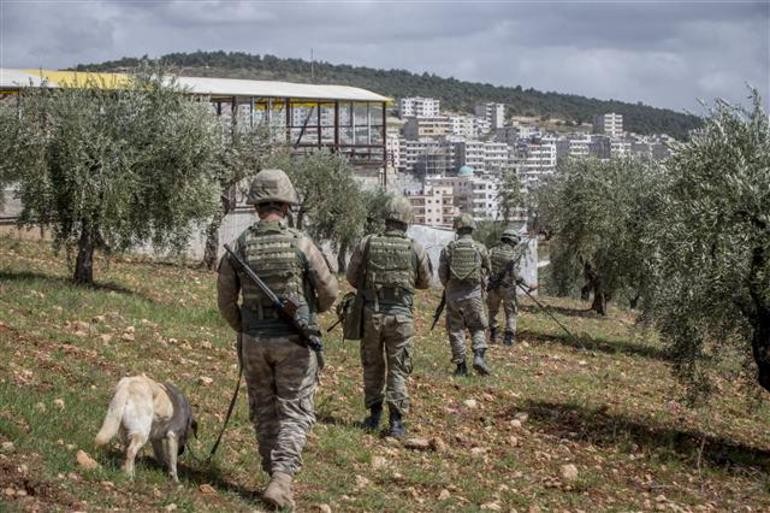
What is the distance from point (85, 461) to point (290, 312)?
171 cm

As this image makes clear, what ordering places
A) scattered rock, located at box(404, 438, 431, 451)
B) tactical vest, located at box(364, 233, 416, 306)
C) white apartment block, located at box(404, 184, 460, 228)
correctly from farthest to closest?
white apartment block, located at box(404, 184, 460, 228)
tactical vest, located at box(364, 233, 416, 306)
scattered rock, located at box(404, 438, 431, 451)

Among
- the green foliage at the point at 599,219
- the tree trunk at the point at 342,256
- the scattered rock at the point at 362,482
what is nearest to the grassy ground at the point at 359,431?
the scattered rock at the point at 362,482

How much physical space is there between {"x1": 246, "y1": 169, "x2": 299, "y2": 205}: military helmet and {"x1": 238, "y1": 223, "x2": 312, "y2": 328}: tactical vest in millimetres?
186

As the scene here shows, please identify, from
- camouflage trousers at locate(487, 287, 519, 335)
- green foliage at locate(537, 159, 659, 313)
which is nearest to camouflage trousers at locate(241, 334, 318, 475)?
camouflage trousers at locate(487, 287, 519, 335)

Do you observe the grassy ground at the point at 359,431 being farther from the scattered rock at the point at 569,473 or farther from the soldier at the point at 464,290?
the soldier at the point at 464,290

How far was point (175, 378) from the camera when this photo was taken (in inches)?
519

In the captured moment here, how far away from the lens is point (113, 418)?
8375 millimetres

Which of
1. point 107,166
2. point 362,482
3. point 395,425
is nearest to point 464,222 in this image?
point 395,425

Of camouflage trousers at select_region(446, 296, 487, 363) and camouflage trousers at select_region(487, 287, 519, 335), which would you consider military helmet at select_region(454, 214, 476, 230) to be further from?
camouflage trousers at select_region(487, 287, 519, 335)

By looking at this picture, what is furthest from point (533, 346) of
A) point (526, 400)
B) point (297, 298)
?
point (297, 298)

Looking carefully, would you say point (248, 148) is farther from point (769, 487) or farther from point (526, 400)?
point (769, 487)

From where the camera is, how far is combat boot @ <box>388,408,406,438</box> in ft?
39.4

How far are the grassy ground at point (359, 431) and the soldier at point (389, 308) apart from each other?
435 mm

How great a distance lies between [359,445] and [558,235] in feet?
80.8
